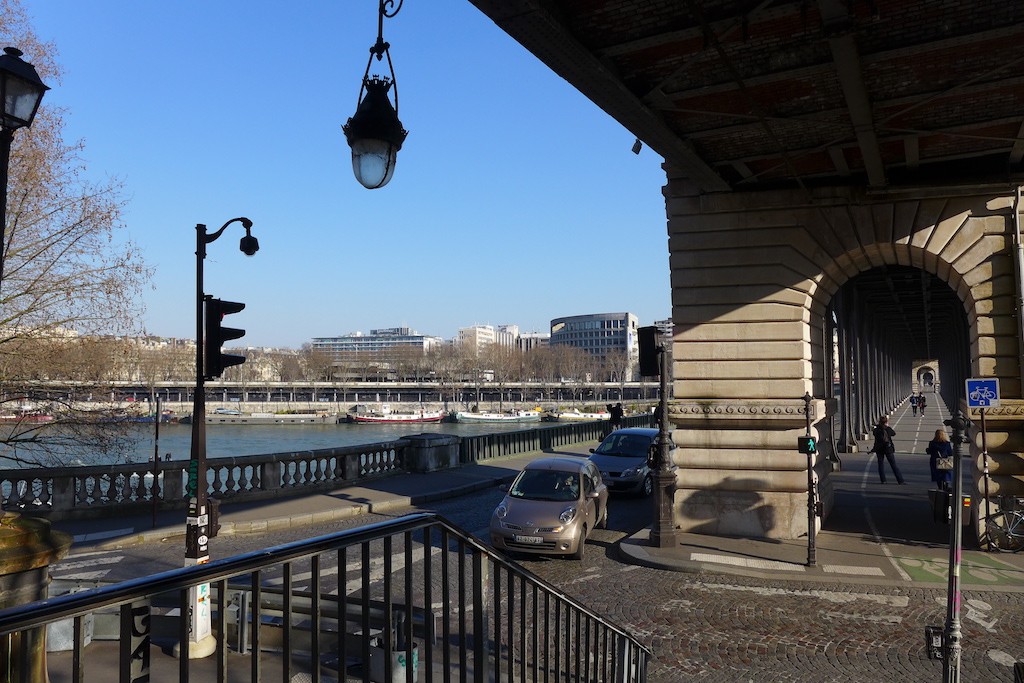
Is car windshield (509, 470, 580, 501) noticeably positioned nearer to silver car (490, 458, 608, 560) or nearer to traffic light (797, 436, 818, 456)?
silver car (490, 458, 608, 560)

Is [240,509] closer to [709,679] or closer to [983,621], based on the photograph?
[709,679]

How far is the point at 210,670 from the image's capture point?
20.3 ft

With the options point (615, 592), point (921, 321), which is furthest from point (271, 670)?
point (921, 321)

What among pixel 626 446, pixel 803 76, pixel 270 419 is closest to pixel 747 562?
pixel 803 76

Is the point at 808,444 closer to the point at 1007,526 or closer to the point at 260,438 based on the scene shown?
the point at 1007,526

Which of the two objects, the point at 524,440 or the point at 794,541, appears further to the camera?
the point at 524,440

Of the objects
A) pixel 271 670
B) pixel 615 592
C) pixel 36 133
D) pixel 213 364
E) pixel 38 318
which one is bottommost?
pixel 615 592

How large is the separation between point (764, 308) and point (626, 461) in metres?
7.75

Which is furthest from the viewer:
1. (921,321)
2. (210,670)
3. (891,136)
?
(921,321)

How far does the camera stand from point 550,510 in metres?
13.0

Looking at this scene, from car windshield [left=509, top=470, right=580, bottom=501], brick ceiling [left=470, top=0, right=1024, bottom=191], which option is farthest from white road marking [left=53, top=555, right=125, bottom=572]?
brick ceiling [left=470, top=0, right=1024, bottom=191]

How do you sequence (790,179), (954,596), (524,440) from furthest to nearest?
(524,440)
(790,179)
(954,596)

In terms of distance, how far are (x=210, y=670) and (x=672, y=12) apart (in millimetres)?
7745

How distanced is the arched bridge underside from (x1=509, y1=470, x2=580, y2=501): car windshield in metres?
2.49
